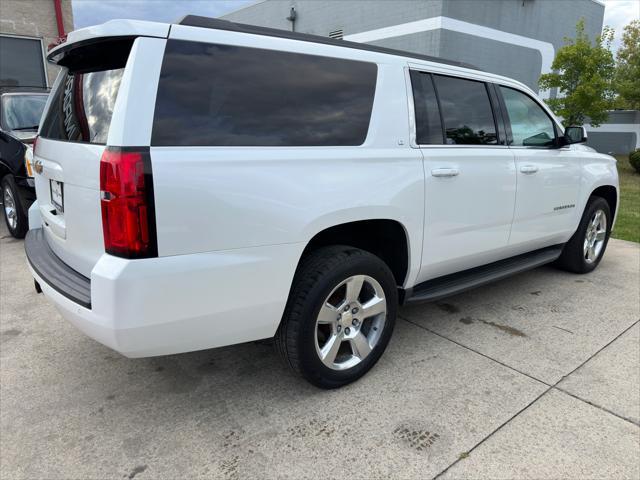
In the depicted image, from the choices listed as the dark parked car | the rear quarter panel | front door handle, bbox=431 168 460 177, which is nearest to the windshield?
the dark parked car

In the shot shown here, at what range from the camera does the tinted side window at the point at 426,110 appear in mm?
3123

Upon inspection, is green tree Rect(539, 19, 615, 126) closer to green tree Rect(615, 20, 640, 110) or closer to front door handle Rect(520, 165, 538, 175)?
green tree Rect(615, 20, 640, 110)

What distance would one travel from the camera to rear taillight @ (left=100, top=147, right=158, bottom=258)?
2031 millimetres

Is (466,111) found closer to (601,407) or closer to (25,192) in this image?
(601,407)

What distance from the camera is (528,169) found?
3.88 m

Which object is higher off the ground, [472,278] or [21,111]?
[21,111]

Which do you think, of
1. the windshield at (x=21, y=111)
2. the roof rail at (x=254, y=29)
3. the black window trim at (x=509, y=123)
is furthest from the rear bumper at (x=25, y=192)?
the black window trim at (x=509, y=123)

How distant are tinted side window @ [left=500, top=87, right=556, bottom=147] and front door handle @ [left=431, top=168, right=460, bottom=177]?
37.3 inches

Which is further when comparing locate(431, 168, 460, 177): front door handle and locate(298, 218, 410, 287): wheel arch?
locate(431, 168, 460, 177): front door handle

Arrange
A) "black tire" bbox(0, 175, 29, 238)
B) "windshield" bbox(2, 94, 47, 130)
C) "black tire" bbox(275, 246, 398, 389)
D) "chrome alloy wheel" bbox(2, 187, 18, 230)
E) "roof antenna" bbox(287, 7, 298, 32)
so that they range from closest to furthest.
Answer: "black tire" bbox(275, 246, 398, 389), "black tire" bbox(0, 175, 29, 238), "chrome alloy wheel" bbox(2, 187, 18, 230), "windshield" bbox(2, 94, 47, 130), "roof antenna" bbox(287, 7, 298, 32)

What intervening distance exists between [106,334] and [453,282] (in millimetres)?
2357

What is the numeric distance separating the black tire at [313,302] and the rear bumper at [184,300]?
0.11 m

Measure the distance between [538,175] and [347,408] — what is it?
2.53 meters

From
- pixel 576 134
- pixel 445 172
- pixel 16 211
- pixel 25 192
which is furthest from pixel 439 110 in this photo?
pixel 16 211
